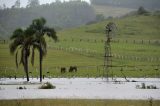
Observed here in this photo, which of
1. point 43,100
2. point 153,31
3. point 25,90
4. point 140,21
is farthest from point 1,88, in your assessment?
point 140,21

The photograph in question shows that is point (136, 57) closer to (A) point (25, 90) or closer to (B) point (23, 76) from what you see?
(B) point (23, 76)

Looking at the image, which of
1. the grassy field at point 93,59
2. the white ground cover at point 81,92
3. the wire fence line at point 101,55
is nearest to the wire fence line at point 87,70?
the grassy field at point 93,59

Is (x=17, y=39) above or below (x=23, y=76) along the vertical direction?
above

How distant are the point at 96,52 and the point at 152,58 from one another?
11.3 metres

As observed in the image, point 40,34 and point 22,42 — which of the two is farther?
point 22,42

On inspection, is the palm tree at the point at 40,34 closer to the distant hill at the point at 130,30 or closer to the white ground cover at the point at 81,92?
the white ground cover at the point at 81,92

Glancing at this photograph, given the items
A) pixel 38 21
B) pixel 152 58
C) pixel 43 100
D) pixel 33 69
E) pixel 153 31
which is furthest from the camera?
pixel 153 31

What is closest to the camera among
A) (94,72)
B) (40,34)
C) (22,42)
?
(40,34)

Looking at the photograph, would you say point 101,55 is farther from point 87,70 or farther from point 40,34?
point 40,34

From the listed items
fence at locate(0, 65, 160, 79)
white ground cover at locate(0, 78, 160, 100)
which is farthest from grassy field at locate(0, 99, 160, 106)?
fence at locate(0, 65, 160, 79)

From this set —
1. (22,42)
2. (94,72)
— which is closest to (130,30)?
(94,72)

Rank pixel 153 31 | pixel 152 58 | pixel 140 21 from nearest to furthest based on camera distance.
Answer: pixel 152 58, pixel 153 31, pixel 140 21

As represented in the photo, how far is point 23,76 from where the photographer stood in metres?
55.8

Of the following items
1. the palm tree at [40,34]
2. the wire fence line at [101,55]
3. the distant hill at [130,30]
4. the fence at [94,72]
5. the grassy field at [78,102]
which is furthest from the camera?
the distant hill at [130,30]
